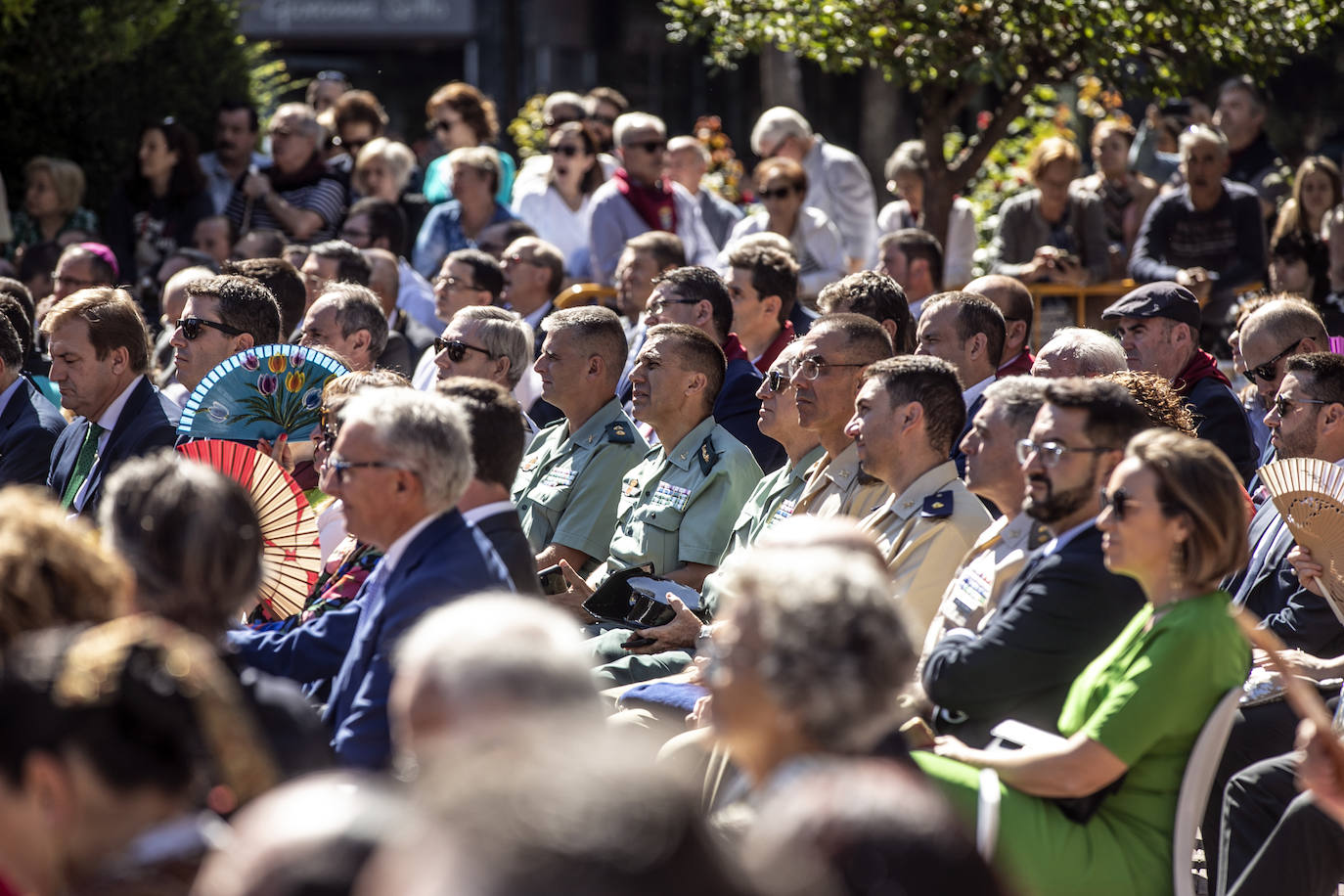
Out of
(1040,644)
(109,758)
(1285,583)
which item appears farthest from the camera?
(1285,583)

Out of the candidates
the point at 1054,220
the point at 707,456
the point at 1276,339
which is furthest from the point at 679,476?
the point at 1054,220

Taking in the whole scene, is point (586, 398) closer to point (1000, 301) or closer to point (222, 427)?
point (222, 427)

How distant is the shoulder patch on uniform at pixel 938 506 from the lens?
461 cm

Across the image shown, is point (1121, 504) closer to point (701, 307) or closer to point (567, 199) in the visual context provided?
point (701, 307)

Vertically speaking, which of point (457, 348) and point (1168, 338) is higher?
point (1168, 338)

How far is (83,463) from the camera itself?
238 inches

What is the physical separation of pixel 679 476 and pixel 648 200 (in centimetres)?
418

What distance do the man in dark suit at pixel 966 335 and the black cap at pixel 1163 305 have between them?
1.54ft

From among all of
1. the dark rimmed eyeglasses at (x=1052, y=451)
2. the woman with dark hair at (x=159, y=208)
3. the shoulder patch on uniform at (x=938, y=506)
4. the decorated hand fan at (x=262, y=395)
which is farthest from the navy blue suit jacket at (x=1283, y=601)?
the woman with dark hair at (x=159, y=208)

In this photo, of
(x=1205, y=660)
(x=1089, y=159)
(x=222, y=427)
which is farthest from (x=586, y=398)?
(x=1089, y=159)

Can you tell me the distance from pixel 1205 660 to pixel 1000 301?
3565 millimetres

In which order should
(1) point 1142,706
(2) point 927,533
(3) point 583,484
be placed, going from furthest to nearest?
(3) point 583,484, (2) point 927,533, (1) point 1142,706

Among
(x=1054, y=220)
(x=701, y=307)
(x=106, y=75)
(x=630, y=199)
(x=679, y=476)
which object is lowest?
(x=679, y=476)

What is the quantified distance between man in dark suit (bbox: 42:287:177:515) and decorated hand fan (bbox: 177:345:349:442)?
1.06 feet
